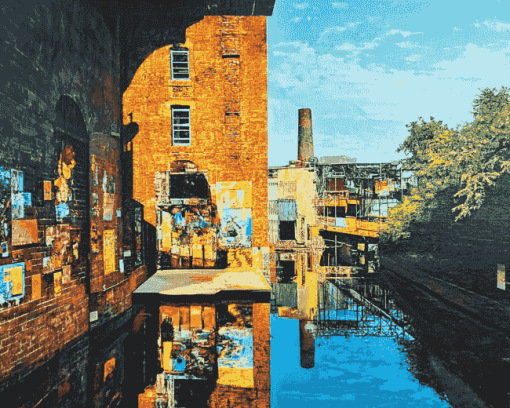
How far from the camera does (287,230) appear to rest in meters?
22.4

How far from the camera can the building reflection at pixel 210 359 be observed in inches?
206

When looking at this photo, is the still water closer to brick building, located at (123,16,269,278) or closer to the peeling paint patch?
brick building, located at (123,16,269,278)

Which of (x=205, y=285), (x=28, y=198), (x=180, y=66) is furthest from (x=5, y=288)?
(x=180, y=66)

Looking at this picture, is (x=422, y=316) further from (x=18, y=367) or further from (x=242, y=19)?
(x=242, y=19)

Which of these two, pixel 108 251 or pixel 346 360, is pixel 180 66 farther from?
pixel 346 360

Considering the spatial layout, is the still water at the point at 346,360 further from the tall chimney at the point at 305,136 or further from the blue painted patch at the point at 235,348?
the tall chimney at the point at 305,136

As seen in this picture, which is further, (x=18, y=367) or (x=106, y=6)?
(x=106, y=6)

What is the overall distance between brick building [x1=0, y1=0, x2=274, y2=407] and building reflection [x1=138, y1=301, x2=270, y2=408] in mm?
574

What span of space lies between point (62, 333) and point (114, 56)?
9217mm

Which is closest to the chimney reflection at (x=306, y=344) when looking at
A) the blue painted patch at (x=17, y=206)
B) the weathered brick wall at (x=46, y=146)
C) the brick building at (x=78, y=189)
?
the brick building at (x=78, y=189)

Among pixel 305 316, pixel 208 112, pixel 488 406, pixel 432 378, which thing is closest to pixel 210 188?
pixel 208 112

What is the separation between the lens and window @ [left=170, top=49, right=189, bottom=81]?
1244 centimetres

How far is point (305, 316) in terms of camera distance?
10812 mm

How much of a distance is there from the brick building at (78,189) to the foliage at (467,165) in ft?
35.6
